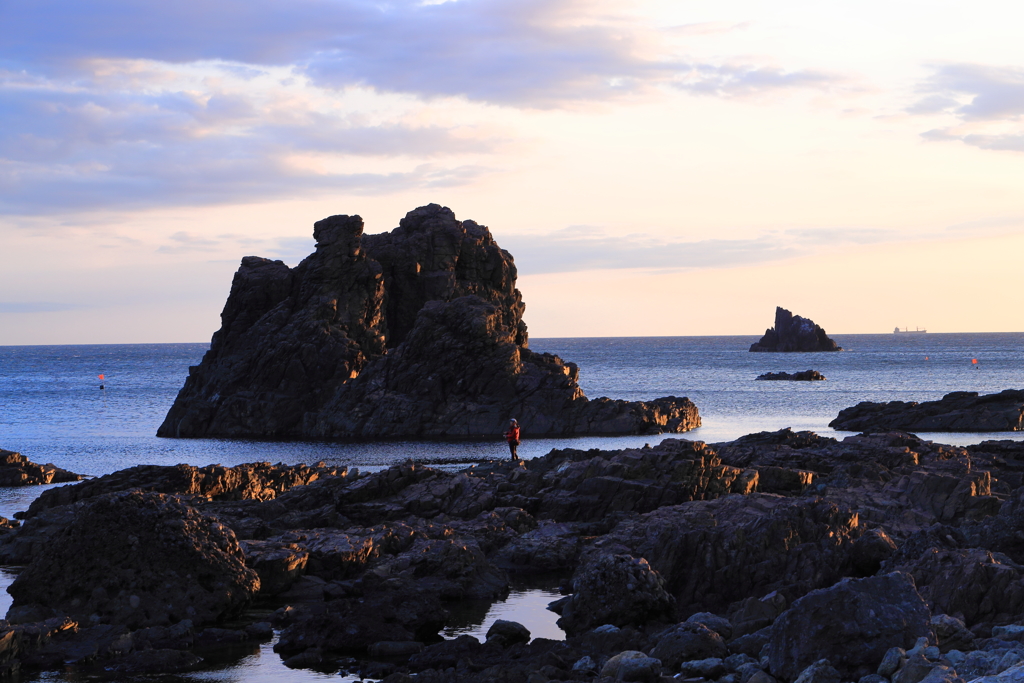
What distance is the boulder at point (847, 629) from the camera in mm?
14141

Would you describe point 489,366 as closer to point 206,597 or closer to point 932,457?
point 932,457

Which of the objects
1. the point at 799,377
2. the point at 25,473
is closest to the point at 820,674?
the point at 25,473

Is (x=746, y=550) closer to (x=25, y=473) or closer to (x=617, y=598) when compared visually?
(x=617, y=598)

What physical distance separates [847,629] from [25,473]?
4210 centimetres

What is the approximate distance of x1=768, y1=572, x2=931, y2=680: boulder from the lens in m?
14.1

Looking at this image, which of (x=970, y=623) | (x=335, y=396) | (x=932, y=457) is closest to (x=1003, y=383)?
(x=335, y=396)

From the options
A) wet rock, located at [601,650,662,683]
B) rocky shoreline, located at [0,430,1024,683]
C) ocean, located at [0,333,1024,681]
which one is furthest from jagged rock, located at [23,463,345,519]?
wet rock, located at [601,650,662,683]

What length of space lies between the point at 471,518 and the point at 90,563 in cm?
1233

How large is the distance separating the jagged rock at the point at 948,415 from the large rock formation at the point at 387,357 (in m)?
11.7

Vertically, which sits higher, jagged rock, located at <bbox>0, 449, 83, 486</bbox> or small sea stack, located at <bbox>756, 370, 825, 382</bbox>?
small sea stack, located at <bbox>756, 370, 825, 382</bbox>

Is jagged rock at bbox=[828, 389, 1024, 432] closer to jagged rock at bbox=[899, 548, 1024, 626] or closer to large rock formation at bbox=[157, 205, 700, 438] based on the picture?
large rock formation at bbox=[157, 205, 700, 438]

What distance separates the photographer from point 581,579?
63.6ft

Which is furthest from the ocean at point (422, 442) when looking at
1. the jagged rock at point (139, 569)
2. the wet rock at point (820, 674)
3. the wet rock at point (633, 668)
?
the wet rock at point (820, 674)

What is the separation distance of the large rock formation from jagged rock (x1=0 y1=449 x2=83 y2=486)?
25.0 m
